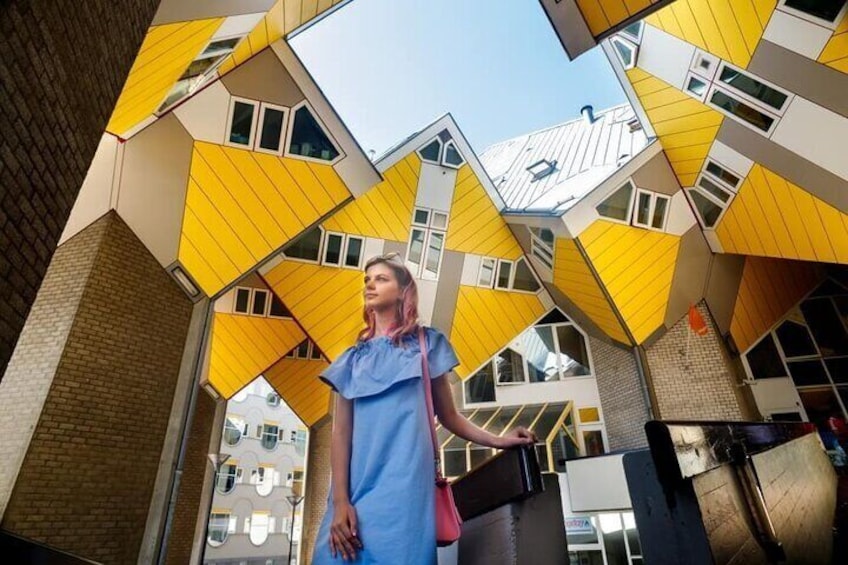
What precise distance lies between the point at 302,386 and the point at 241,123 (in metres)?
10.9

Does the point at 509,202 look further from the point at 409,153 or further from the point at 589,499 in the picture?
the point at 589,499

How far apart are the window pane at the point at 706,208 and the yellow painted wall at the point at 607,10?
17.4 ft

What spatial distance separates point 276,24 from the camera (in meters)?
7.30

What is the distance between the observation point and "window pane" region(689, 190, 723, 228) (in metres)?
10.5

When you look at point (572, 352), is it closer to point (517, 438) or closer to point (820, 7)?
point (820, 7)

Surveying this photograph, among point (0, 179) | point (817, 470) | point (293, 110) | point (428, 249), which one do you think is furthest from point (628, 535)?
point (0, 179)

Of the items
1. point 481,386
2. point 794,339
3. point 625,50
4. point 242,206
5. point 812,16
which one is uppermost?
point 625,50

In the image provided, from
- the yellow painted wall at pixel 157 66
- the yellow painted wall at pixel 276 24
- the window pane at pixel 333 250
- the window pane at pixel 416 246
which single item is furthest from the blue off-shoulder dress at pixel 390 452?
the window pane at pixel 416 246

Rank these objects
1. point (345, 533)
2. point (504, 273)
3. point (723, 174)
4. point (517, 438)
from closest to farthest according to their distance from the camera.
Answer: point (345, 533), point (517, 438), point (723, 174), point (504, 273)

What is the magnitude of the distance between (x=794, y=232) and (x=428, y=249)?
8088 mm

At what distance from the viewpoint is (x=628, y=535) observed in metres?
12.0

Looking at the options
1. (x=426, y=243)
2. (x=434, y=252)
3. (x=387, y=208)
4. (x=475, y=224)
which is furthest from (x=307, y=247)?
(x=475, y=224)

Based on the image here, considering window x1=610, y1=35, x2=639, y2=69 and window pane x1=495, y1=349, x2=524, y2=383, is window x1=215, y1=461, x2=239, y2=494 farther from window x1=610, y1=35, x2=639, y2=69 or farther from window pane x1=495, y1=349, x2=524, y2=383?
window x1=610, y1=35, x2=639, y2=69

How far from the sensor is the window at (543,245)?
1114cm
